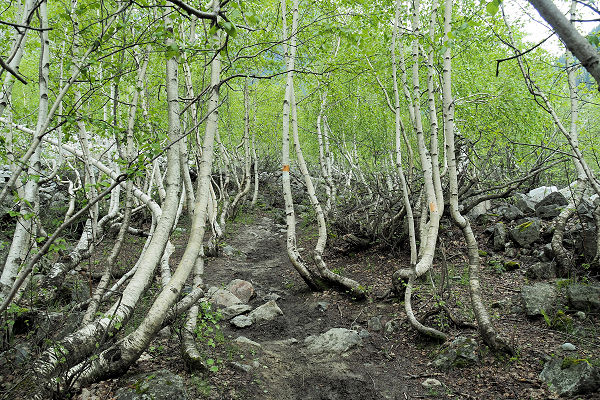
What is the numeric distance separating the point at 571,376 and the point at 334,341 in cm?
313

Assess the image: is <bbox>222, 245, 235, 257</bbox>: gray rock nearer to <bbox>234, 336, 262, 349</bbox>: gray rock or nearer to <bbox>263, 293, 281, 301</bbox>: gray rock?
<bbox>263, 293, 281, 301</bbox>: gray rock

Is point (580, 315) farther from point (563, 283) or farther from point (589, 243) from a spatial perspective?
point (589, 243)

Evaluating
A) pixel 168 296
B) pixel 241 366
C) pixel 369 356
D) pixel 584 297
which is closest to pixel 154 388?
pixel 168 296

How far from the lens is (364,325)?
259 inches

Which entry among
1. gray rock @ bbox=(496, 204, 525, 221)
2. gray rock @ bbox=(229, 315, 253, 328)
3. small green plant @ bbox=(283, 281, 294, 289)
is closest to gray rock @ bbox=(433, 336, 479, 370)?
gray rock @ bbox=(229, 315, 253, 328)

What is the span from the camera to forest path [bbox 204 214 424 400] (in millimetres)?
4527

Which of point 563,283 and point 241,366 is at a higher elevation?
point 563,283

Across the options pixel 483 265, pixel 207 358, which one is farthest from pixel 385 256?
pixel 207 358

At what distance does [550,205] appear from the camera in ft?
31.7

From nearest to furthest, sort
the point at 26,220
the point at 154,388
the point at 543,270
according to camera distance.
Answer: the point at 154,388 < the point at 26,220 < the point at 543,270

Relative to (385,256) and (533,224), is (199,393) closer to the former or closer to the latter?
(385,256)

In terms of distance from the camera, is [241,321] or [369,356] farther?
[241,321]

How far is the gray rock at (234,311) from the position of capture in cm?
728

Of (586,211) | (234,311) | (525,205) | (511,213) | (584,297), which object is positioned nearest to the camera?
(584,297)
